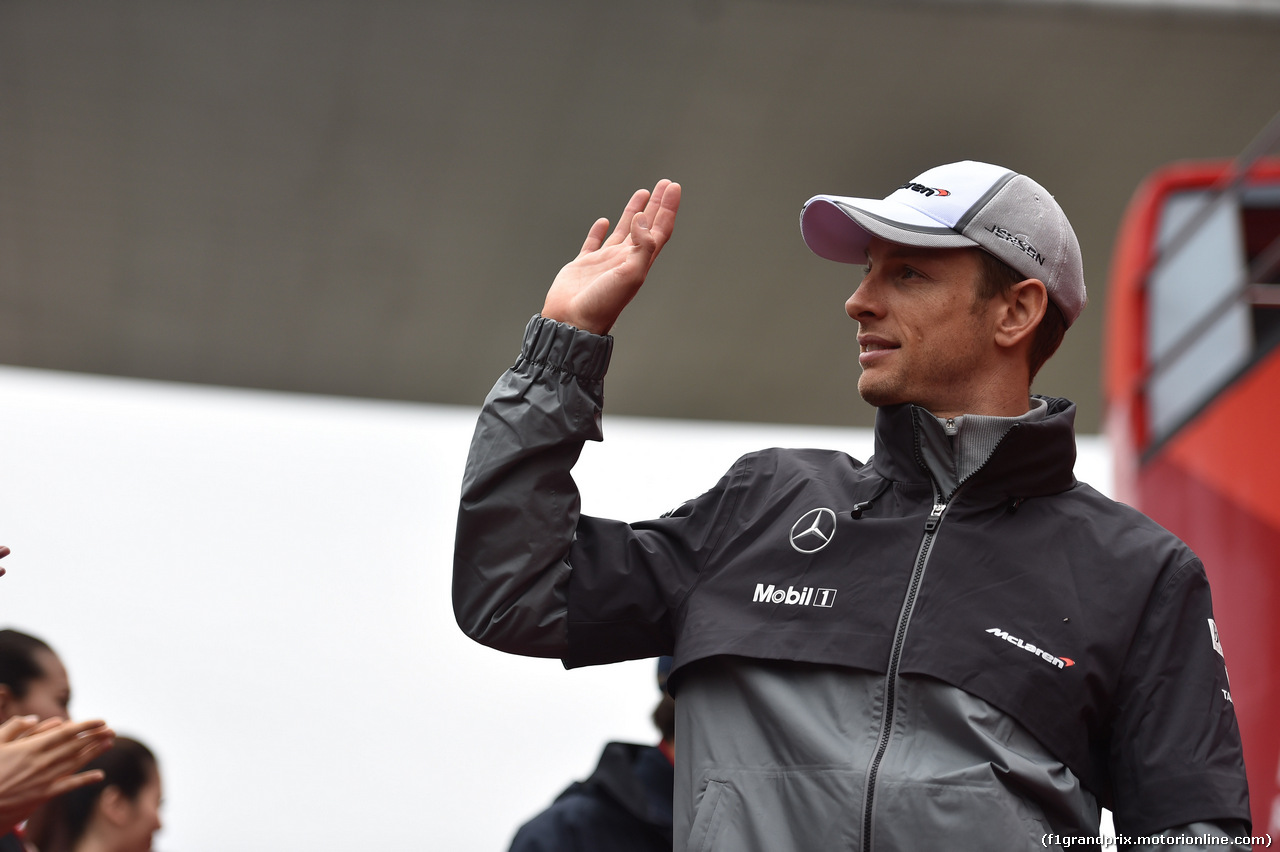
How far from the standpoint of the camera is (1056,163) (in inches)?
473

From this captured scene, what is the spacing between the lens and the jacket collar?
1.98 m

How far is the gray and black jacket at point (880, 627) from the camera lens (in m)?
1.76

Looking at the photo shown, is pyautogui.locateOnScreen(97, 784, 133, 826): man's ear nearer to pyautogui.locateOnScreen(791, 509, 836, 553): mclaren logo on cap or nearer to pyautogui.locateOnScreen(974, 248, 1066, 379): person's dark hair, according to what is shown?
pyautogui.locateOnScreen(791, 509, 836, 553): mclaren logo on cap

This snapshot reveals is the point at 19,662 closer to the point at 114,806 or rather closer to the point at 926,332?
the point at 114,806

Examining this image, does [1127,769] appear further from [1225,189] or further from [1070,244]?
[1225,189]

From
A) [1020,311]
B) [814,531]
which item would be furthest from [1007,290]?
[814,531]

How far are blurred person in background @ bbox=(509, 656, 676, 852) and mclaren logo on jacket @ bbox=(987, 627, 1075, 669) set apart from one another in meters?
1.24

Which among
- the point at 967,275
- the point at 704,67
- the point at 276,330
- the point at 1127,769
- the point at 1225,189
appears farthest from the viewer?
the point at 276,330

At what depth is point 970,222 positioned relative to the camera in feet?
6.88

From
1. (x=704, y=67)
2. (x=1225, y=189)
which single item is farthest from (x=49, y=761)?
(x=704, y=67)

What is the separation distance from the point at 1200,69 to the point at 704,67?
4.25m

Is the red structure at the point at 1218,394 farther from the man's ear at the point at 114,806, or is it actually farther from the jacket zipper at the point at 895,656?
the man's ear at the point at 114,806

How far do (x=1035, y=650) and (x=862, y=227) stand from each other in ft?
2.43

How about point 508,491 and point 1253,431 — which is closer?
point 508,491
